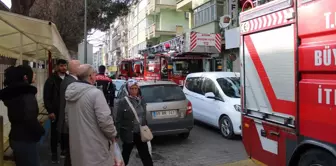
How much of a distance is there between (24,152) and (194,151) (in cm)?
418

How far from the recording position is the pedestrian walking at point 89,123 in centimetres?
352

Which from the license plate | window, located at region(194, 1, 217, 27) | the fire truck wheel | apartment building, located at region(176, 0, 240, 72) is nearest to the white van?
the license plate

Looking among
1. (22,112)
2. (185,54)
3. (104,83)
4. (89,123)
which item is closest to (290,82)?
(89,123)

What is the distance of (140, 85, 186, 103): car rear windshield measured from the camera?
7.91 m

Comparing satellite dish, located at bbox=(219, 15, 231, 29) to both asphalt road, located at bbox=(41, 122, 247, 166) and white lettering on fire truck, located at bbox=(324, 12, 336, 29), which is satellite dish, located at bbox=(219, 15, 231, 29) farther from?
white lettering on fire truck, located at bbox=(324, 12, 336, 29)

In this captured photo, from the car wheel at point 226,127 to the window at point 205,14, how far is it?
15163 mm

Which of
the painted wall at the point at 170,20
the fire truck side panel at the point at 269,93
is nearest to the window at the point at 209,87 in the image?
the fire truck side panel at the point at 269,93

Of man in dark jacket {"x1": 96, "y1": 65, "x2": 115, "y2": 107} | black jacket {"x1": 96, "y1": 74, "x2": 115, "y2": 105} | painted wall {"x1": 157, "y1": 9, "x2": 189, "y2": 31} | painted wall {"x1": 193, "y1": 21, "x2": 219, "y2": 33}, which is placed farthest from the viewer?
painted wall {"x1": 157, "y1": 9, "x2": 189, "y2": 31}

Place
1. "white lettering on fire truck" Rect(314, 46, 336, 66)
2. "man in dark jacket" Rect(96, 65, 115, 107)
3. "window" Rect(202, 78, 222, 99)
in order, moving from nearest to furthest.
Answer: "white lettering on fire truck" Rect(314, 46, 336, 66)
"window" Rect(202, 78, 222, 99)
"man in dark jacket" Rect(96, 65, 115, 107)

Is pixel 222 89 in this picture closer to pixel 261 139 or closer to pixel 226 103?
pixel 226 103

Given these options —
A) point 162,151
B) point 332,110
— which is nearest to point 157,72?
point 162,151

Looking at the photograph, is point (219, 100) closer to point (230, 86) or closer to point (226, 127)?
point (230, 86)

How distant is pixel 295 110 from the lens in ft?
12.1

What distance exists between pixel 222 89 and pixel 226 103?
20.4 inches
